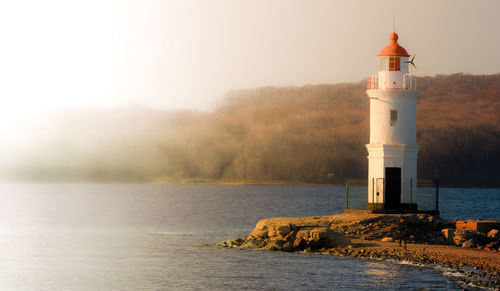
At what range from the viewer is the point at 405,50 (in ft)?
123

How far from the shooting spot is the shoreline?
2977 centimetres

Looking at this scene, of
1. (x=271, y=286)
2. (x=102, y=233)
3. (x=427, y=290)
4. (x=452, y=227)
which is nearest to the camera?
(x=427, y=290)

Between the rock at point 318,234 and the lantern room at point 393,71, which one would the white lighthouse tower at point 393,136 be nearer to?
the lantern room at point 393,71

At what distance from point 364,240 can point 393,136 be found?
19.4ft

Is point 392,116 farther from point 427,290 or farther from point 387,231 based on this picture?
point 427,290

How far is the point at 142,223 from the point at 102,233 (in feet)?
38.8

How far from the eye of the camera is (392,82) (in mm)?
36625

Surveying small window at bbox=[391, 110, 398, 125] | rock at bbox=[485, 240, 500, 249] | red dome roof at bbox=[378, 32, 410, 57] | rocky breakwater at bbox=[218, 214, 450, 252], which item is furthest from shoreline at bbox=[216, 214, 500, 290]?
red dome roof at bbox=[378, 32, 410, 57]

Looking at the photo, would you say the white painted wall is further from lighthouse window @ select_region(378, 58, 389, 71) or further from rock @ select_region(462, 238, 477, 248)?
rock @ select_region(462, 238, 477, 248)

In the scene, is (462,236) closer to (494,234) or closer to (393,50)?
(494,234)

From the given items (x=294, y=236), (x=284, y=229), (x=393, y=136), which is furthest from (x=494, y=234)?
(x=284, y=229)

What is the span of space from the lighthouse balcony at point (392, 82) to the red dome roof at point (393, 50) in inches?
42.0

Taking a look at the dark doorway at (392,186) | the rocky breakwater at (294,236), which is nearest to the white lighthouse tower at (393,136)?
the dark doorway at (392,186)

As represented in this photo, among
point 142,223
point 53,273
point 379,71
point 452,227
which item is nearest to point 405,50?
point 379,71
